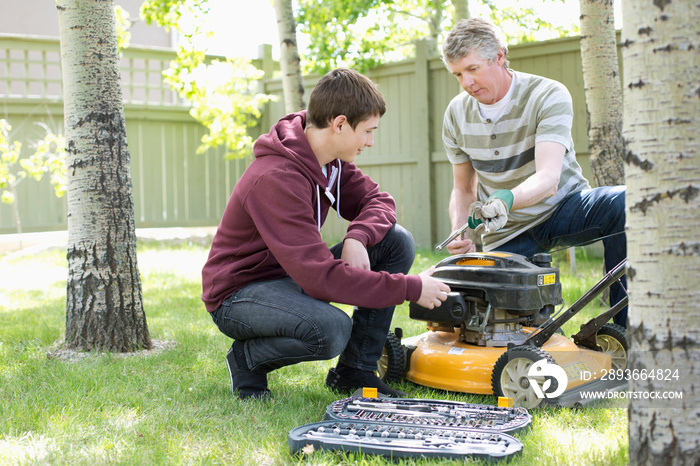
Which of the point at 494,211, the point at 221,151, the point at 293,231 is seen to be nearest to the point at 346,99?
the point at 293,231

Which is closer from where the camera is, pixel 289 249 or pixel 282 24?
pixel 289 249

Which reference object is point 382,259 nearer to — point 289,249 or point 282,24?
point 289,249

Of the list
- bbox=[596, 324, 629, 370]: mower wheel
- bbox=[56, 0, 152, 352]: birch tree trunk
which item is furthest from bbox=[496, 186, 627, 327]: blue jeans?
bbox=[56, 0, 152, 352]: birch tree trunk

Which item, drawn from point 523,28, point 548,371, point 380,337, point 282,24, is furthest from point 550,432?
point 523,28

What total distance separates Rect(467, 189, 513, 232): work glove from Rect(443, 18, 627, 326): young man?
4 cm

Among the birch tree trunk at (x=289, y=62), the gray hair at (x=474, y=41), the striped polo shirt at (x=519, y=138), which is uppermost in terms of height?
the birch tree trunk at (x=289, y=62)

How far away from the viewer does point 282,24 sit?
6055mm

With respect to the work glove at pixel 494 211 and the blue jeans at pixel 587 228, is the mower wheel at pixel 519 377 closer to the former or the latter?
the work glove at pixel 494 211

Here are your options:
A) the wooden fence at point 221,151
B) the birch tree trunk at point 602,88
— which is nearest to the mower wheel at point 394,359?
the birch tree trunk at point 602,88

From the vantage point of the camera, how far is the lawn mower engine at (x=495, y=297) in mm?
2611

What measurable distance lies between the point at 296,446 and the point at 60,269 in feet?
17.4

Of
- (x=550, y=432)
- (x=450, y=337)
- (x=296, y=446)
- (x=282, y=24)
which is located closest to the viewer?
(x=296, y=446)

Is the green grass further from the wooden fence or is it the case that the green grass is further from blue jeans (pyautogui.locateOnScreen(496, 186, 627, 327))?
the wooden fence

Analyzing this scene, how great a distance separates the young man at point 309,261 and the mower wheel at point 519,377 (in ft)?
1.18
